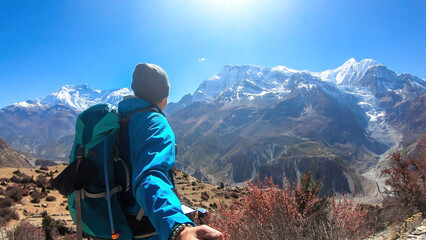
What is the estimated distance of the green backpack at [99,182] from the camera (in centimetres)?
157

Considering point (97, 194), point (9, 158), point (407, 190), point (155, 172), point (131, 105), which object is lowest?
point (407, 190)

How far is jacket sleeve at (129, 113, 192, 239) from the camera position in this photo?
1.03 m

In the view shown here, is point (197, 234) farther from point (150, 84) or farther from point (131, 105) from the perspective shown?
point (150, 84)

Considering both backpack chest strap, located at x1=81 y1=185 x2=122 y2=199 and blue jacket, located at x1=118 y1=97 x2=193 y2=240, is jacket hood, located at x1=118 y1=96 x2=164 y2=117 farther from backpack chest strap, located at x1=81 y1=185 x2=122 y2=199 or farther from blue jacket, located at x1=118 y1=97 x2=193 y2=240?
backpack chest strap, located at x1=81 y1=185 x2=122 y2=199

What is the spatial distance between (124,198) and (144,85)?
95cm

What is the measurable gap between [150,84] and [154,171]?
42.5 inches

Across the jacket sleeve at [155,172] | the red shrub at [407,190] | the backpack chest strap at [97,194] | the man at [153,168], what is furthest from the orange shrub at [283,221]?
the red shrub at [407,190]

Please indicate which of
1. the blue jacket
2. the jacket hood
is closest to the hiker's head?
the jacket hood

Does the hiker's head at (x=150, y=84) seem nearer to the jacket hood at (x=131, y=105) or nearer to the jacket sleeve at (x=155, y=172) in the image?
the jacket hood at (x=131, y=105)

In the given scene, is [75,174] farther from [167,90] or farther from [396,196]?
[396,196]

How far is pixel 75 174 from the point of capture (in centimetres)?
156

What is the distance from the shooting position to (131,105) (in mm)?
1797

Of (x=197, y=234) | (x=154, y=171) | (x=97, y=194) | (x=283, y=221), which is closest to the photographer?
(x=197, y=234)

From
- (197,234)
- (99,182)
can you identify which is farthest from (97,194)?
(197,234)
